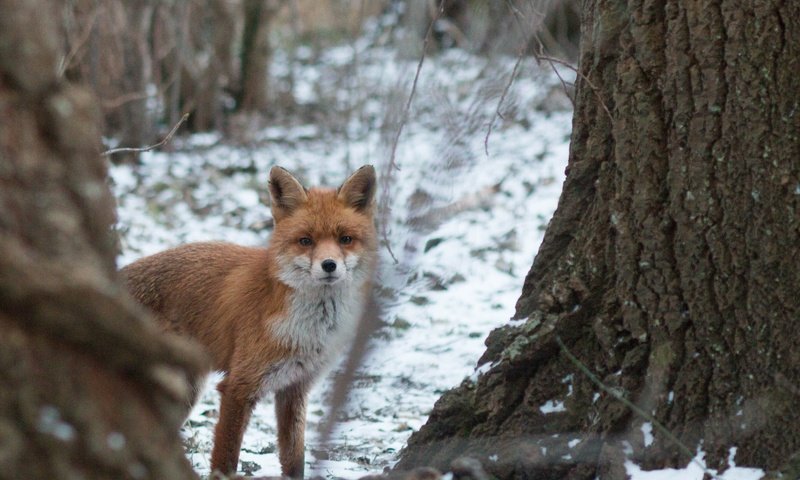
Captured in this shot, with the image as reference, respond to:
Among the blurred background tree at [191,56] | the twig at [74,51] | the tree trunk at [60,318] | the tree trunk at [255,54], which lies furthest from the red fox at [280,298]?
the tree trunk at [255,54]

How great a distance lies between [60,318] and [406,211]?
457cm

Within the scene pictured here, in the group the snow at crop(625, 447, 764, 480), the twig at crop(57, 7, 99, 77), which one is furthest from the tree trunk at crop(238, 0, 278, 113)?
the snow at crop(625, 447, 764, 480)

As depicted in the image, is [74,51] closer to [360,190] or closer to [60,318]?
[360,190]

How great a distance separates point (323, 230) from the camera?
502 centimetres

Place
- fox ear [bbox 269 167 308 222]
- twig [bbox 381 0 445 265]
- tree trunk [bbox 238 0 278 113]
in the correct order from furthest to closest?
1. tree trunk [bbox 238 0 278 113]
2. fox ear [bbox 269 167 308 222]
3. twig [bbox 381 0 445 265]

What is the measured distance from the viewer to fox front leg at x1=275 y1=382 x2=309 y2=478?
16.3ft

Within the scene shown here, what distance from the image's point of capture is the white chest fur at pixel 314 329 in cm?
485

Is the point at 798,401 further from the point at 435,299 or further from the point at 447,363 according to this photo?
the point at 435,299

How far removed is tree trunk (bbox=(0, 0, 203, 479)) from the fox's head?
2.73m

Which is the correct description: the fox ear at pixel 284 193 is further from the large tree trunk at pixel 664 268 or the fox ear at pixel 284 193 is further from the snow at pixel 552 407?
the snow at pixel 552 407

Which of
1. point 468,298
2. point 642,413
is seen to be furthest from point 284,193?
point 642,413

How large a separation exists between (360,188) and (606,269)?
6.48 feet

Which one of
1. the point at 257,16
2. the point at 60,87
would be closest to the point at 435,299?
the point at 60,87

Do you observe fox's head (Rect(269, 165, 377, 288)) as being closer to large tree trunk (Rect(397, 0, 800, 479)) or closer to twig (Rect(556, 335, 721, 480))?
large tree trunk (Rect(397, 0, 800, 479))
